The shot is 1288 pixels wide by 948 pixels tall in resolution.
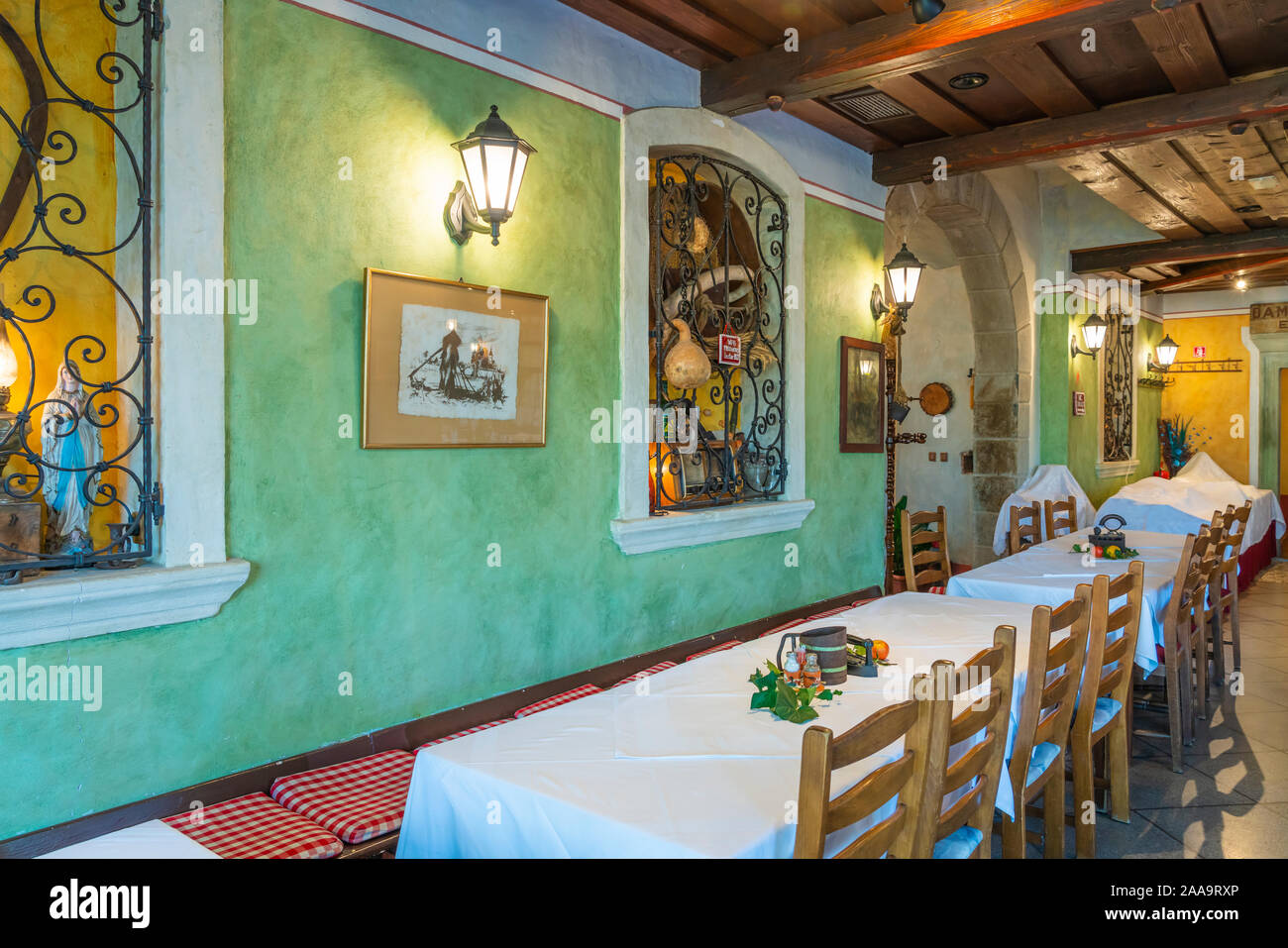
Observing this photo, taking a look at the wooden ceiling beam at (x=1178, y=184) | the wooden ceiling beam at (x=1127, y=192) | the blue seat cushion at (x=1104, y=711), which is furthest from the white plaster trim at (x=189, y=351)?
the wooden ceiling beam at (x=1178, y=184)

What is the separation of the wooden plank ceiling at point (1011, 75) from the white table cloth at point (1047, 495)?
2803 millimetres

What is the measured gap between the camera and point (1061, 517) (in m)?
7.06

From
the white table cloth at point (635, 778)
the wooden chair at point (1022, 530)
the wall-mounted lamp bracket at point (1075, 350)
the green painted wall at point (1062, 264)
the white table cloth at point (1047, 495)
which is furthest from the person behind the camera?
the wall-mounted lamp bracket at point (1075, 350)

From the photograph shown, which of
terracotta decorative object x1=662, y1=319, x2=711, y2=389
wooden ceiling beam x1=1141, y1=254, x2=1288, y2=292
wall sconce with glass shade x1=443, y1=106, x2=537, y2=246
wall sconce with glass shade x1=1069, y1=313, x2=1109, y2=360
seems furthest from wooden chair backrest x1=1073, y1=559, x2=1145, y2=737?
wooden ceiling beam x1=1141, y1=254, x2=1288, y2=292

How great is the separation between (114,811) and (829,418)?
406cm

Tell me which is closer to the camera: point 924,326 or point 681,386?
point 681,386

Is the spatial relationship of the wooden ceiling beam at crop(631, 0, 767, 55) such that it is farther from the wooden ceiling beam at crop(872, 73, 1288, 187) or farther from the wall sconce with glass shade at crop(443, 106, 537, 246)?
the wooden ceiling beam at crop(872, 73, 1288, 187)

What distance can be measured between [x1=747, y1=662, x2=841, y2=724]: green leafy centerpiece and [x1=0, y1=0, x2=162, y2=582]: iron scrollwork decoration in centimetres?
172

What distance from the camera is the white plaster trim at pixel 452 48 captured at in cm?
275

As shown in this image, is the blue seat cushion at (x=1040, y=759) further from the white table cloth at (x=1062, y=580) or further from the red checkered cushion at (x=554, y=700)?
the red checkered cushion at (x=554, y=700)

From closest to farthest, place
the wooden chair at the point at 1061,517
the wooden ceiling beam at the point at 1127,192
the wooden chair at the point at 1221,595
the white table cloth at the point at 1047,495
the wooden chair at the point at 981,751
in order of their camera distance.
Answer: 1. the wooden chair at the point at 981,751
2. the wooden chair at the point at 1221,595
3. the wooden ceiling beam at the point at 1127,192
4. the wooden chair at the point at 1061,517
5. the white table cloth at the point at 1047,495

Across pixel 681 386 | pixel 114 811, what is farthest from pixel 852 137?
pixel 114 811
